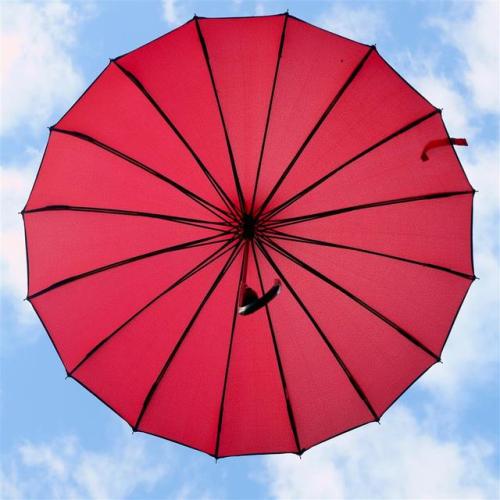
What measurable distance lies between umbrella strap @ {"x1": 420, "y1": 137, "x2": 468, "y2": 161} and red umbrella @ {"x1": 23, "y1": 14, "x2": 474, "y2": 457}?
1.1 inches

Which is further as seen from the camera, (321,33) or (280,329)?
(280,329)

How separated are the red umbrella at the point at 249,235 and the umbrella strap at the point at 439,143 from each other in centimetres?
3

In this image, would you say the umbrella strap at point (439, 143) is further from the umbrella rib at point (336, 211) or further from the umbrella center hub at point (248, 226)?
the umbrella center hub at point (248, 226)

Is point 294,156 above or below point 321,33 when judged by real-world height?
below

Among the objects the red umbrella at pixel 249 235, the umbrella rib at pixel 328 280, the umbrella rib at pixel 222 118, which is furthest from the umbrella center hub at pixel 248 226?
the umbrella rib at pixel 328 280

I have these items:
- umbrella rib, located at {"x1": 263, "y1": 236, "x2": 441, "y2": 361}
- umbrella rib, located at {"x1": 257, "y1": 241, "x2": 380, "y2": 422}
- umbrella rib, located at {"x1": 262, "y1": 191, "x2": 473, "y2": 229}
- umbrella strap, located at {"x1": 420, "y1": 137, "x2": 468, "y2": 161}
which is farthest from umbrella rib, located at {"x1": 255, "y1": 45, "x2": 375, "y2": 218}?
umbrella strap, located at {"x1": 420, "y1": 137, "x2": 468, "y2": 161}

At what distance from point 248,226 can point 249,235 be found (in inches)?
4.1

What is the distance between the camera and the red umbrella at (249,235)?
704 centimetres

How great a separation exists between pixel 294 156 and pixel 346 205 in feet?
2.72

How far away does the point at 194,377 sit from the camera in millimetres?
7660

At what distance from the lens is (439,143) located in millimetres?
7379

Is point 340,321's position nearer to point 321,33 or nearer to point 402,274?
point 402,274

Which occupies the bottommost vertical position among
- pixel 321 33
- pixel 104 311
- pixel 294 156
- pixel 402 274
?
pixel 104 311

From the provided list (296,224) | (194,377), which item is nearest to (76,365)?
(194,377)
